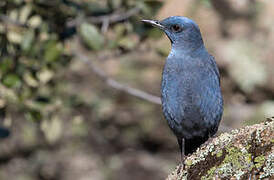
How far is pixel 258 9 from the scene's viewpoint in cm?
941

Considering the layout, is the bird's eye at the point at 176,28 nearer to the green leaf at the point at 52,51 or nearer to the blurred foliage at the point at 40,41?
the blurred foliage at the point at 40,41

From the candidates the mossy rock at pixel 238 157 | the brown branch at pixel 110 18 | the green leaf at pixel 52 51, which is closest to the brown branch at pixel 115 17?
the brown branch at pixel 110 18

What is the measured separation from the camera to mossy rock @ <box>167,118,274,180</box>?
311cm

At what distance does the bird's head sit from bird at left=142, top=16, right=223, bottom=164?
0.35 feet

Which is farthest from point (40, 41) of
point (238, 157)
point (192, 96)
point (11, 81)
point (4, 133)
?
point (238, 157)

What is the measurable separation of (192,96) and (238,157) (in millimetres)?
1616

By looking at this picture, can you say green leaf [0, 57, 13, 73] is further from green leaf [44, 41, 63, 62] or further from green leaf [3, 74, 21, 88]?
green leaf [44, 41, 63, 62]

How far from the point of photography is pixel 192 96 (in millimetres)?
4812

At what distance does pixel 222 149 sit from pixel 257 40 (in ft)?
20.6

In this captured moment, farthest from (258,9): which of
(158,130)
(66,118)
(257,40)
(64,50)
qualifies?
(64,50)

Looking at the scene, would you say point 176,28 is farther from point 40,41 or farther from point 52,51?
point 40,41

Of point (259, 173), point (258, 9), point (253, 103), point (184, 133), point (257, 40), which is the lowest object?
point (259, 173)

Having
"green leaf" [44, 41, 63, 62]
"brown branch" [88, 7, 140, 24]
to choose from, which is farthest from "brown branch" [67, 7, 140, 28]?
"green leaf" [44, 41, 63, 62]

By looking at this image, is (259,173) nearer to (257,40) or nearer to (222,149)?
(222,149)
